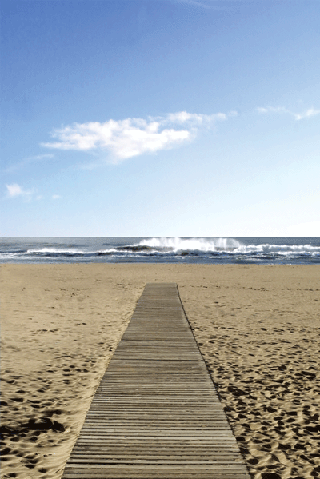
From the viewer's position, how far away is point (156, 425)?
3572mm

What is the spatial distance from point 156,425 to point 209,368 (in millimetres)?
2154

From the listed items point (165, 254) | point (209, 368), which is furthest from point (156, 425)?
point (165, 254)

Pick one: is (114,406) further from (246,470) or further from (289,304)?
(289,304)

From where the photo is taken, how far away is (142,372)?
5.06m

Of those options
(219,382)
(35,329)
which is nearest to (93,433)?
(219,382)

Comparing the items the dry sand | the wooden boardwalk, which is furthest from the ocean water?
the wooden boardwalk

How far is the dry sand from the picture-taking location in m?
3.43

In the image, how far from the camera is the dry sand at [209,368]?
3.43m

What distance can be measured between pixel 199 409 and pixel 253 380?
1553 mm

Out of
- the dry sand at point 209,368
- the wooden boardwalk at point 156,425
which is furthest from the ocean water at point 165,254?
the wooden boardwalk at point 156,425

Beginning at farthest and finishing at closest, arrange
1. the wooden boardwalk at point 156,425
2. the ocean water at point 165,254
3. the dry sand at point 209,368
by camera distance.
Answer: the ocean water at point 165,254 < the dry sand at point 209,368 < the wooden boardwalk at point 156,425

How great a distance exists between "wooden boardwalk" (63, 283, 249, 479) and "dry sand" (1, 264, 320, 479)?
27 centimetres

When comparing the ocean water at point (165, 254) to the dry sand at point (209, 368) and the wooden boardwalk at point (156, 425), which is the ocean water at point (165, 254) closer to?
the dry sand at point (209, 368)

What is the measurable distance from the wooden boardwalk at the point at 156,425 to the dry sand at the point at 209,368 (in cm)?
27
